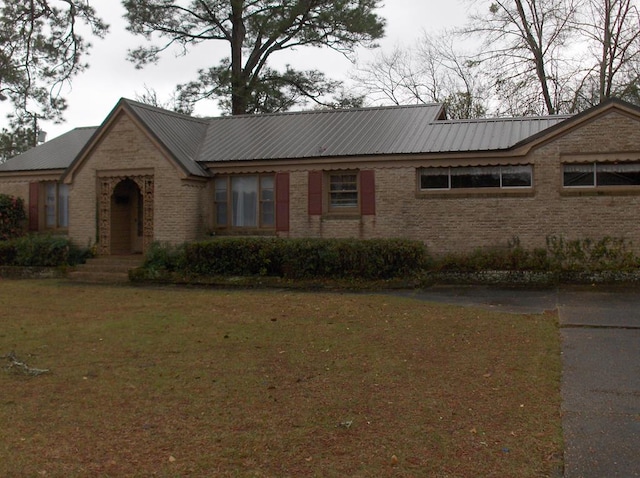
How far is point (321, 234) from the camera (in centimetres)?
1762

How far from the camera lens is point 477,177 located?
53.5 ft

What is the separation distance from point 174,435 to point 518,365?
4.08 meters

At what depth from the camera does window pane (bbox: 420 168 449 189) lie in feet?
54.3

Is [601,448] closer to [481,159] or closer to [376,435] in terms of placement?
[376,435]

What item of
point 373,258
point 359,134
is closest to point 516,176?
point 373,258

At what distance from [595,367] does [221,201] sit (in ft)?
44.6

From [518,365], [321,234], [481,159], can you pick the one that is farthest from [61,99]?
[518,365]

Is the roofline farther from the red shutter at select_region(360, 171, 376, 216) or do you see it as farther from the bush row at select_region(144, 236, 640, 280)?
the red shutter at select_region(360, 171, 376, 216)

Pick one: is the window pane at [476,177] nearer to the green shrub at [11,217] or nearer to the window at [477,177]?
the window at [477,177]

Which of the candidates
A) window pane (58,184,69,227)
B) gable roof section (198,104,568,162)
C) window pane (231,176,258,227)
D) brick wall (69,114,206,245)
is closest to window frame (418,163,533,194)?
gable roof section (198,104,568,162)

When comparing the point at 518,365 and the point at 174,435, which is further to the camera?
the point at 518,365

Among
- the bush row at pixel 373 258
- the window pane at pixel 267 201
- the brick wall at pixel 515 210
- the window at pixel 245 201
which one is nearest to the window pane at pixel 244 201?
the window at pixel 245 201

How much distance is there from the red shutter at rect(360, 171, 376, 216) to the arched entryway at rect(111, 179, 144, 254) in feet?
23.8

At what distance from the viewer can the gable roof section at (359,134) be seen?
1684cm
